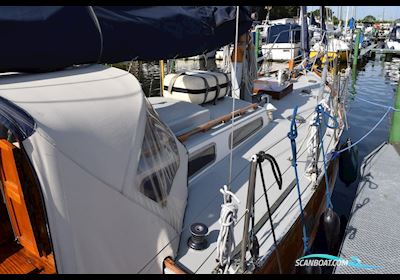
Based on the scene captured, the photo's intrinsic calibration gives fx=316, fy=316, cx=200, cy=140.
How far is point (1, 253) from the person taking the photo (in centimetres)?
334

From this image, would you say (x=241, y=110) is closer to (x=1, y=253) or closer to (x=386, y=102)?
(x=1, y=253)

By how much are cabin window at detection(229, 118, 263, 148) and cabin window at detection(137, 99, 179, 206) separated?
1931 millimetres

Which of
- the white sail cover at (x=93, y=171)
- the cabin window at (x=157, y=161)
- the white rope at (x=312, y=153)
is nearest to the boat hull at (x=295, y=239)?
the white rope at (x=312, y=153)

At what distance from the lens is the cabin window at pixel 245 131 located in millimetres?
5458

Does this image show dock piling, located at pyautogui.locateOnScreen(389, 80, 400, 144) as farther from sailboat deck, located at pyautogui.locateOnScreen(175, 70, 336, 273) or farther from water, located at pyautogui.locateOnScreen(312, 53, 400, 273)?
sailboat deck, located at pyautogui.locateOnScreen(175, 70, 336, 273)

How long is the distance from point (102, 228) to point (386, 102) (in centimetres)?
1718

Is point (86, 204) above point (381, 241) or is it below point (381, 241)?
above

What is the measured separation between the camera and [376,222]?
4992 mm

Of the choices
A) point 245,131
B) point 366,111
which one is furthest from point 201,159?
point 366,111

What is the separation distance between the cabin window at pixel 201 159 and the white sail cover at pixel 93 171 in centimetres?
147

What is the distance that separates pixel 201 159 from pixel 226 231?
1.93 m

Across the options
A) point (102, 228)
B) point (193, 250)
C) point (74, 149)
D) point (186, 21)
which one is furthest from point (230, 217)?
point (186, 21)

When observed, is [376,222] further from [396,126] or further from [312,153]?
[396,126]

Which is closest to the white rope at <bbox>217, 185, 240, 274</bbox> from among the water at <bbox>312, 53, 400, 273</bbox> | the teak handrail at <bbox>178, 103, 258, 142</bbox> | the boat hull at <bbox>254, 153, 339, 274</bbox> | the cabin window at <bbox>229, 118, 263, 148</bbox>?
the boat hull at <bbox>254, 153, 339, 274</bbox>
